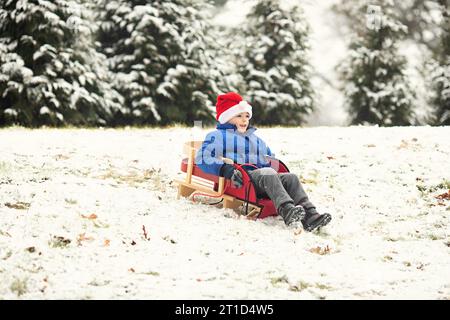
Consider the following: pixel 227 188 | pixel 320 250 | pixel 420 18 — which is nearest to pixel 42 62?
pixel 227 188

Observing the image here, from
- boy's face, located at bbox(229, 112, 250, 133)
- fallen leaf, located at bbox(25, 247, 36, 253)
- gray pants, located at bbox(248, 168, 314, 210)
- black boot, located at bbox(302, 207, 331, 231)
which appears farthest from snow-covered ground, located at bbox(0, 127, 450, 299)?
boy's face, located at bbox(229, 112, 250, 133)

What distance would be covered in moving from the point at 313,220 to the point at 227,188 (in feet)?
3.32

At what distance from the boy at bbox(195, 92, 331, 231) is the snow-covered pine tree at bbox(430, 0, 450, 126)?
54.7 ft

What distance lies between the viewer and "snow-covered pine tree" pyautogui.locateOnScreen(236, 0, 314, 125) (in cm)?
1952

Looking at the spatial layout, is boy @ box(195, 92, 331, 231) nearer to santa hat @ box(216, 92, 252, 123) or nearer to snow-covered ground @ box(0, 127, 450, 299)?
santa hat @ box(216, 92, 252, 123)

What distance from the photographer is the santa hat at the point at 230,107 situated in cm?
625

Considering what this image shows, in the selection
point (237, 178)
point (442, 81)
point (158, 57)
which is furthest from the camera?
point (442, 81)

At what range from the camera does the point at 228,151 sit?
615 centimetres

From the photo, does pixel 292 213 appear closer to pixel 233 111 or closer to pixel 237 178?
pixel 237 178

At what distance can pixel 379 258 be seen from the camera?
4.91 metres

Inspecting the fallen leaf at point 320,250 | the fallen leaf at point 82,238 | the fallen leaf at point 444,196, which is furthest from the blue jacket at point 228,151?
the fallen leaf at point 444,196

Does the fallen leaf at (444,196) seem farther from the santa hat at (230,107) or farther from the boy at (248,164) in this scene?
the santa hat at (230,107)
